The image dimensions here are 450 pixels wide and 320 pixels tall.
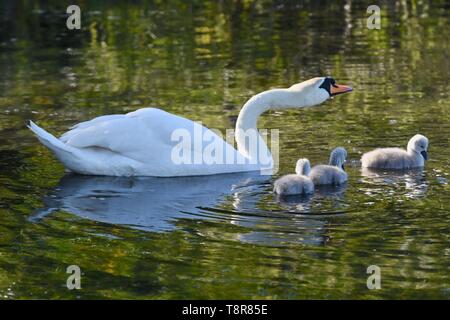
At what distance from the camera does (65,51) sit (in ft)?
65.1

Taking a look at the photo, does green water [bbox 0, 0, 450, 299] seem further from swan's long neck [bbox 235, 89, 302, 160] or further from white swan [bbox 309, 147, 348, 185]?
swan's long neck [bbox 235, 89, 302, 160]

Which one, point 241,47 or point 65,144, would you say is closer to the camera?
point 65,144

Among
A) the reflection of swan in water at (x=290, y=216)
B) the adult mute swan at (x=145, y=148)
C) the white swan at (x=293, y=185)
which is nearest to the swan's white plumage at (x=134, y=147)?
the adult mute swan at (x=145, y=148)

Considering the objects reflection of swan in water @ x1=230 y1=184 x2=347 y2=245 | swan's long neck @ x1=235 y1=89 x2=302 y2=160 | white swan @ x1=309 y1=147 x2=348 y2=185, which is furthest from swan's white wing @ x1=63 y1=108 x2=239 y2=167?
white swan @ x1=309 y1=147 x2=348 y2=185

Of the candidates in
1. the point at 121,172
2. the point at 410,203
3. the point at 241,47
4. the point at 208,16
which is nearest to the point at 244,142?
the point at 121,172

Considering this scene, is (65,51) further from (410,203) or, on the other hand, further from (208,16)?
(410,203)

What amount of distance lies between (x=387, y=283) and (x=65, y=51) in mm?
13033

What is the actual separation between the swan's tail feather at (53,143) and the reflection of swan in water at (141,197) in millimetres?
255

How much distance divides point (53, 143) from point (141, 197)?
1100 millimetres

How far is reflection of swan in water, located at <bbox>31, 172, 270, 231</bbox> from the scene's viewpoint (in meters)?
9.59

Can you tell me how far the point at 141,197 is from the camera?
1035 centimetres

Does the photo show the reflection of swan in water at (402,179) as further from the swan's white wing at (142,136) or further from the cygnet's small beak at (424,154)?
the swan's white wing at (142,136)

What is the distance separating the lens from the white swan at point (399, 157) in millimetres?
11086

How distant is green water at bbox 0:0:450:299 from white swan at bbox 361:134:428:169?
148 millimetres
